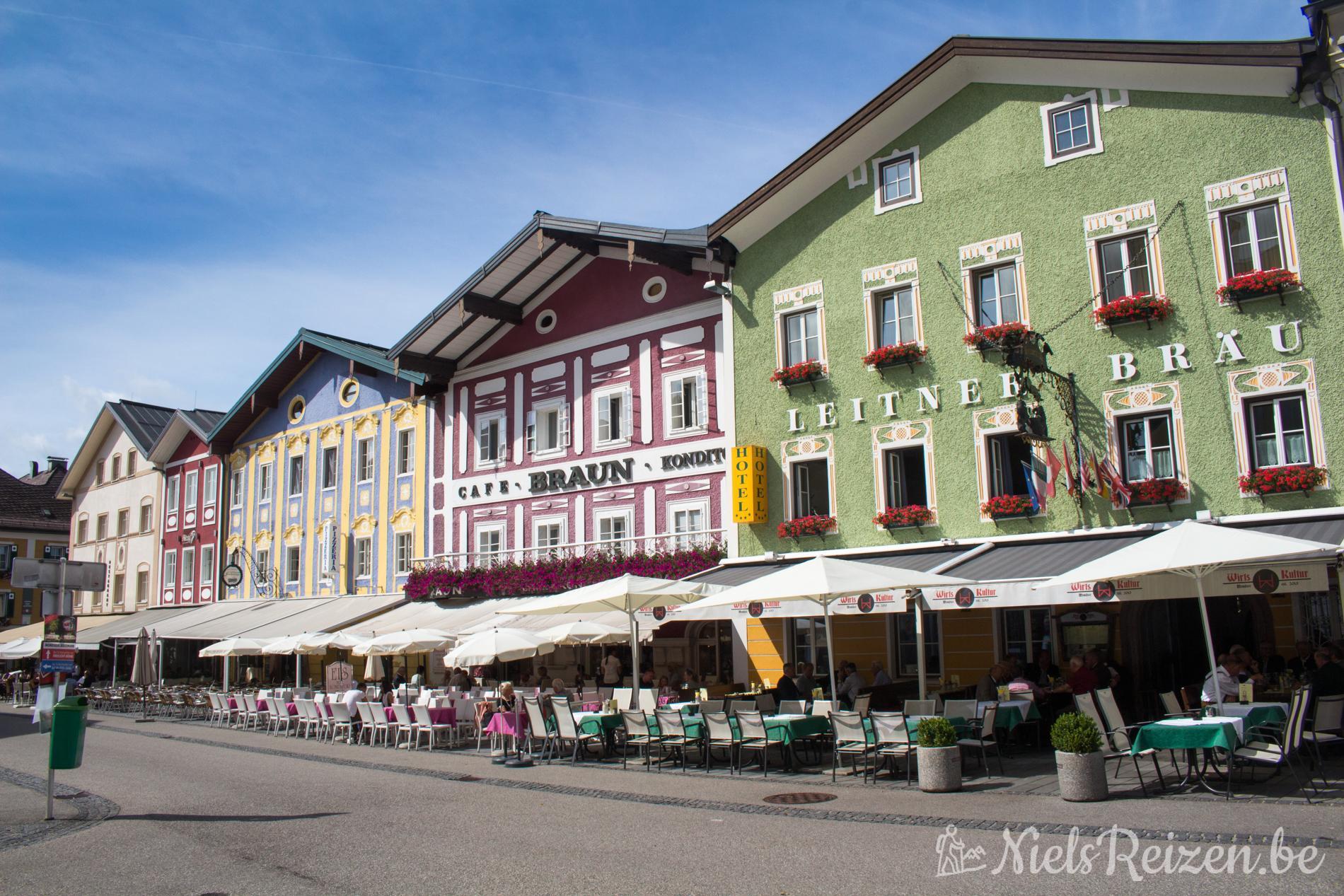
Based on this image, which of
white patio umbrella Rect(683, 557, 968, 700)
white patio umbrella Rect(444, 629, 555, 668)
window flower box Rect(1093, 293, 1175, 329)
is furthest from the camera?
white patio umbrella Rect(444, 629, 555, 668)

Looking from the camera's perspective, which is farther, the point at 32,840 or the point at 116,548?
→ the point at 116,548

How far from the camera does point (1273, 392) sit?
1559cm

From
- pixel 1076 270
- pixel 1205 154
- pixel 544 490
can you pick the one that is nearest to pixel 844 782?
pixel 1076 270

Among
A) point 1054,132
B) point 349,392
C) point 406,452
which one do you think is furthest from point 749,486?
point 349,392

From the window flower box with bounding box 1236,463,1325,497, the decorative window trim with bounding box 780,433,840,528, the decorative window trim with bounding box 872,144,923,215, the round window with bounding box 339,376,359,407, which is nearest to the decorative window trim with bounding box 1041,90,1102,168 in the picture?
the decorative window trim with bounding box 872,144,923,215

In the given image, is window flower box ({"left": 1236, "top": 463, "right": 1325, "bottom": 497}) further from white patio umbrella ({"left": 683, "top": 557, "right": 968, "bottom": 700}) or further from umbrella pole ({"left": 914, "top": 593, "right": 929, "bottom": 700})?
umbrella pole ({"left": 914, "top": 593, "right": 929, "bottom": 700})

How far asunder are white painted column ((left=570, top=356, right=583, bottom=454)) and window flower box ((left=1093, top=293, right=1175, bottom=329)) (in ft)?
39.9

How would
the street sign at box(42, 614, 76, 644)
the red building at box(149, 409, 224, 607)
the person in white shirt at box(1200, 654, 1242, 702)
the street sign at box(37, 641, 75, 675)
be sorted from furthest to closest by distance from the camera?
the red building at box(149, 409, 224, 607) < the street sign at box(42, 614, 76, 644) < the street sign at box(37, 641, 75, 675) < the person in white shirt at box(1200, 654, 1242, 702)

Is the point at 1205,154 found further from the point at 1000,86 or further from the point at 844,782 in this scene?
the point at 844,782

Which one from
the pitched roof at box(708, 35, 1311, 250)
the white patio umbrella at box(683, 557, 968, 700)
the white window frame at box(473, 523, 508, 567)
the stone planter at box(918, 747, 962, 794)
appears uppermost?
the pitched roof at box(708, 35, 1311, 250)

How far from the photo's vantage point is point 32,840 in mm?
10141

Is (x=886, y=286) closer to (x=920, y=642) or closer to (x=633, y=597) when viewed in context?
(x=633, y=597)

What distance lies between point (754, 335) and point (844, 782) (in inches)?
427

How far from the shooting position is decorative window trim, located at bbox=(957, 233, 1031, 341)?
1825 centimetres
